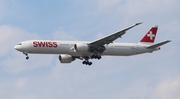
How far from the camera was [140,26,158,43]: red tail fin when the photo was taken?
8730 centimetres

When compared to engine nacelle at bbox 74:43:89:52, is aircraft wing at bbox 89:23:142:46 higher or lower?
higher

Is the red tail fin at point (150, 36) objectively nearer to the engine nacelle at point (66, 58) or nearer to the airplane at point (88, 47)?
the airplane at point (88, 47)

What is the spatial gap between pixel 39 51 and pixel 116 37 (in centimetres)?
1118

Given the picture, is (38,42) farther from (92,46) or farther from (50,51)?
(92,46)

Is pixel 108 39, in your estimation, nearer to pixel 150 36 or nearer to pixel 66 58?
pixel 66 58

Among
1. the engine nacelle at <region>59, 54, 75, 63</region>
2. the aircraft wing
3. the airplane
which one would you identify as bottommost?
the engine nacelle at <region>59, 54, 75, 63</region>

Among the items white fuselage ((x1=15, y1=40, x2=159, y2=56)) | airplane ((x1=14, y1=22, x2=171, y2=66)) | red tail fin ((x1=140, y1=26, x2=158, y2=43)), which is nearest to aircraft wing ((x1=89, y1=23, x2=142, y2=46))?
airplane ((x1=14, y1=22, x2=171, y2=66))

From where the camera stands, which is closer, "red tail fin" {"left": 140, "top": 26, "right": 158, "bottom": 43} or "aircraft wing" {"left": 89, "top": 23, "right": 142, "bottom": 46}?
"aircraft wing" {"left": 89, "top": 23, "right": 142, "bottom": 46}

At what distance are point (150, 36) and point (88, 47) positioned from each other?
41.1 feet

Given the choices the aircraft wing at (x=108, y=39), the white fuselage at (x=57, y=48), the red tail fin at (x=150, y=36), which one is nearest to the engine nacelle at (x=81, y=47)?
the white fuselage at (x=57, y=48)

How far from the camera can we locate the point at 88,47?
80.9 m

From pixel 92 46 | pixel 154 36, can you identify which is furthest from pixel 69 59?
pixel 154 36

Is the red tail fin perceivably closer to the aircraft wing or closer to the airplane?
the airplane

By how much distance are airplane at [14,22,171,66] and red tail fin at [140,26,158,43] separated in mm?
211
